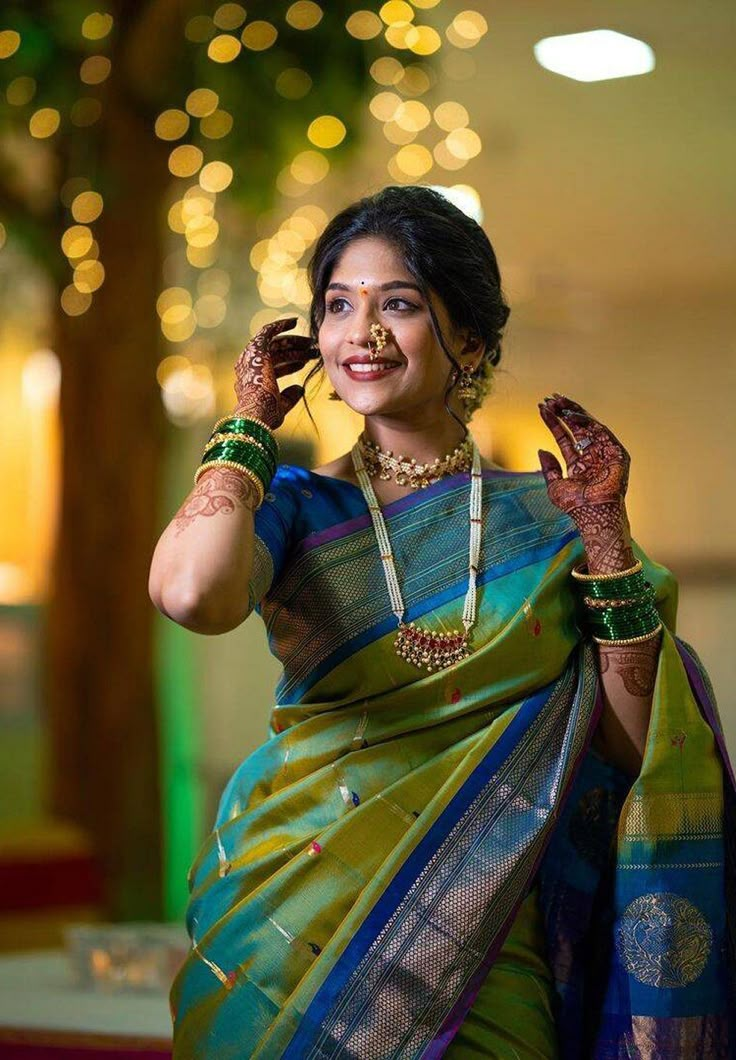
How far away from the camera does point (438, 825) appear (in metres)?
1.62

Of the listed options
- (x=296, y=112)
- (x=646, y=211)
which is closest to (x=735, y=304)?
(x=646, y=211)

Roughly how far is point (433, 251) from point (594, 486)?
33 centimetres

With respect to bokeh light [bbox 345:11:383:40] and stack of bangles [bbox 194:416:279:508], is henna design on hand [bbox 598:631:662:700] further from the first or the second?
bokeh light [bbox 345:11:383:40]

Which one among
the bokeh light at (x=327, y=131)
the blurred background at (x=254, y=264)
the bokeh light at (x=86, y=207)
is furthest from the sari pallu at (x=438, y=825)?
the bokeh light at (x=86, y=207)

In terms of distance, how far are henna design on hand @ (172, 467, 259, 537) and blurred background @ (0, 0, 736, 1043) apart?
6.24ft

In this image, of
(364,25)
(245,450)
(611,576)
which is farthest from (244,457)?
(364,25)

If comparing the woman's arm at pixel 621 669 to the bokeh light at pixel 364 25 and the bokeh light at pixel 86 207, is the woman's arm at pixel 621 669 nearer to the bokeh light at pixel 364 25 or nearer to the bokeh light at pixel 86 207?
the bokeh light at pixel 364 25

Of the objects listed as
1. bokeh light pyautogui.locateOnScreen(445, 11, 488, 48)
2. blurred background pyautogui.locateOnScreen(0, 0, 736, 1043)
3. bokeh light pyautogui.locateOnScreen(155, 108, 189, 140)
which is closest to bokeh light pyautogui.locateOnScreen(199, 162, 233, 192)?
blurred background pyautogui.locateOnScreen(0, 0, 736, 1043)

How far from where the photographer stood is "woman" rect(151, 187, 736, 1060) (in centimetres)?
161

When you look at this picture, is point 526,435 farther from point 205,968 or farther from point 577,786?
point 205,968

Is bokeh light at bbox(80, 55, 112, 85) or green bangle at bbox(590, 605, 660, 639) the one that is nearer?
green bangle at bbox(590, 605, 660, 639)

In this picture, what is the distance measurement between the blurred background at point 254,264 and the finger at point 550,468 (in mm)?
1666

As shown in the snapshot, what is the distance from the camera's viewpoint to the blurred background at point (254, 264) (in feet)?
11.5

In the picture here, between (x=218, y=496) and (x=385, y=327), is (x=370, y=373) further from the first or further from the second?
(x=218, y=496)
